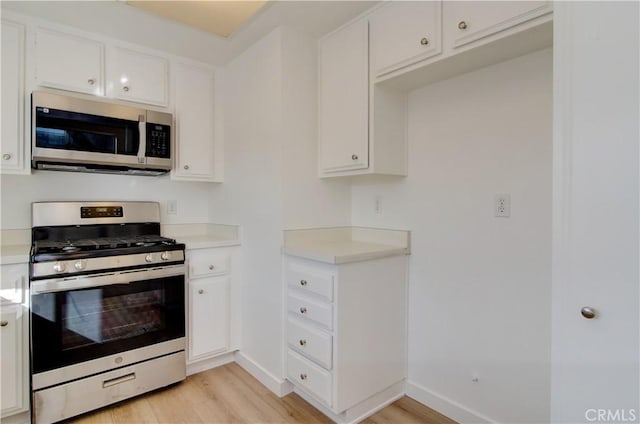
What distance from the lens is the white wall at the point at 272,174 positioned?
2092mm

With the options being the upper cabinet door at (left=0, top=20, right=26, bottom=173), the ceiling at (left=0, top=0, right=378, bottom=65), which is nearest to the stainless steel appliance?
the upper cabinet door at (left=0, top=20, right=26, bottom=173)

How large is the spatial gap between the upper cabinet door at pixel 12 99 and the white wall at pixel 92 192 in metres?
0.25

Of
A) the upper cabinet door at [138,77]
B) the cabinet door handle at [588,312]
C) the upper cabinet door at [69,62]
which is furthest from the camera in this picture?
the upper cabinet door at [138,77]

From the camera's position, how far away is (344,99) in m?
2.07

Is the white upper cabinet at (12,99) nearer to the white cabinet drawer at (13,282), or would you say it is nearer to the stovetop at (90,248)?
the stovetop at (90,248)

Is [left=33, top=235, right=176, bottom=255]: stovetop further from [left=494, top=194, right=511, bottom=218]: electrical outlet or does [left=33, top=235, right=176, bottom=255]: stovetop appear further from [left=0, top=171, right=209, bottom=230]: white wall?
[left=494, top=194, right=511, bottom=218]: electrical outlet

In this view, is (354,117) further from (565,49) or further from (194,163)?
(194,163)

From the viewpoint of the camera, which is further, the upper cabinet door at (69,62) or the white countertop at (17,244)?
the upper cabinet door at (69,62)

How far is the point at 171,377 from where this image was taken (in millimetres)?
2139

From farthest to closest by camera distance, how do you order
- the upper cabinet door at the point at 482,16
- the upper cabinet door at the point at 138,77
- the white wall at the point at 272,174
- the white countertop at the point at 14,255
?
the upper cabinet door at the point at 138,77, the white wall at the point at 272,174, the white countertop at the point at 14,255, the upper cabinet door at the point at 482,16

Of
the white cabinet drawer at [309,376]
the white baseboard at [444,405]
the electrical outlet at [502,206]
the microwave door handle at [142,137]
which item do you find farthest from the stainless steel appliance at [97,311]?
the electrical outlet at [502,206]

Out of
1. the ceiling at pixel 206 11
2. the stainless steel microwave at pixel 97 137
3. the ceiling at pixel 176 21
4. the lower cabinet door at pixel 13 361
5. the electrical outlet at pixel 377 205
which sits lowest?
the lower cabinet door at pixel 13 361

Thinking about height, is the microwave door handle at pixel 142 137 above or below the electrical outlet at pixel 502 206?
above

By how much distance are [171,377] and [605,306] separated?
229 cm
